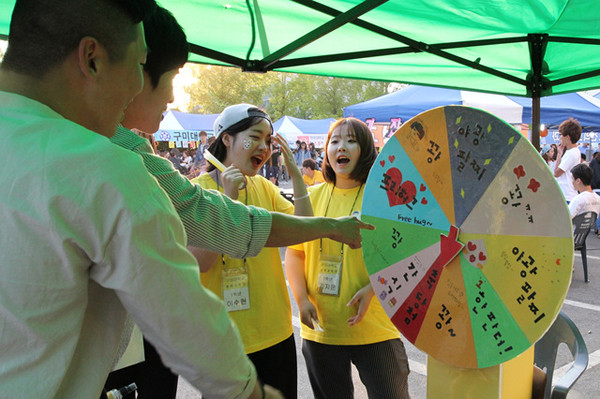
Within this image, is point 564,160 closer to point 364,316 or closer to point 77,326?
point 364,316

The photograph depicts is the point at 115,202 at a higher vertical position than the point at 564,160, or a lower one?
lower

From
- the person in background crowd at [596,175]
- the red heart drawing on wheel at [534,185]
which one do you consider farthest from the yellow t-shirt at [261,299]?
the person in background crowd at [596,175]

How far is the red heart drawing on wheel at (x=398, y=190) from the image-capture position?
5.33 feet

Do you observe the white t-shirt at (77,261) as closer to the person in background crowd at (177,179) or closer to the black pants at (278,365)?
the person in background crowd at (177,179)

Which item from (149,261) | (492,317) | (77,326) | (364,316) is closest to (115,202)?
(149,261)

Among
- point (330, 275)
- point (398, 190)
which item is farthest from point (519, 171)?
point (330, 275)

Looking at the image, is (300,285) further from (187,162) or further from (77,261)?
(187,162)

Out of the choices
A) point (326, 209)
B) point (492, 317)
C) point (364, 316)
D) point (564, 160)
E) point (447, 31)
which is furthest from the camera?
point (564, 160)

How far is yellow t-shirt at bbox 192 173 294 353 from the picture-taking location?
1.90 metres

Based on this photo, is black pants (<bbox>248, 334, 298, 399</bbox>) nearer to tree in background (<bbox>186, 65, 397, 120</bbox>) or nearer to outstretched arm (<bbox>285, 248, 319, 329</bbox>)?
outstretched arm (<bbox>285, 248, 319, 329</bbox>)

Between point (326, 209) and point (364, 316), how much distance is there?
1.86 ft

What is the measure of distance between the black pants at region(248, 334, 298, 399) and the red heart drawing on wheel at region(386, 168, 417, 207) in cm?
82

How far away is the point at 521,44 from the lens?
9.45 ft

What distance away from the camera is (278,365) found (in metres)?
1.96
